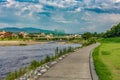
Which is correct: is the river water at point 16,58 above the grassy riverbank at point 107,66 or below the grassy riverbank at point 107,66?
below

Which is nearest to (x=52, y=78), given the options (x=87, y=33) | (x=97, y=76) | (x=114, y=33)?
(x=97, y=76)

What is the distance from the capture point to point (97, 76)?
612 inches

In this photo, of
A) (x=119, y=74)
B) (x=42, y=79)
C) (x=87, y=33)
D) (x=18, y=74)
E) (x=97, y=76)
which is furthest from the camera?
(x=87, y=33)

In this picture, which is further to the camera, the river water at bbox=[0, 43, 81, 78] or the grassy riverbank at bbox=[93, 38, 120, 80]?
the river water at bbox=[0, 43, 81, 78]

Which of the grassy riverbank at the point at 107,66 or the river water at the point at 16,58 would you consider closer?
the grassy riverbank at the point at 107,66

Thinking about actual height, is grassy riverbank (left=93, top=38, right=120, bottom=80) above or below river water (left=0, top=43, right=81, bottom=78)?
above

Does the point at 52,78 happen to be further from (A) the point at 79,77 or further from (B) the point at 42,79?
(A) the point at 79,77

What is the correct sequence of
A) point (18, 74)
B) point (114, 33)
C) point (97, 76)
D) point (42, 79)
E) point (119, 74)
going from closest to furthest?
point (42, 79)
point (97, 76)
point (119, 74)
point (18, 74)
point (114, 33)

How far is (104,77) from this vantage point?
15.2m

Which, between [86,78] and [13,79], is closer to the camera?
[86,78]

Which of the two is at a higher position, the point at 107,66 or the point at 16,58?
the point at 107,66

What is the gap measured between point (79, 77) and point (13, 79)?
377 cm

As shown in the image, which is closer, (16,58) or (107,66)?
(107,66)

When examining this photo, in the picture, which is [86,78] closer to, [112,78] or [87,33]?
[112,78]
